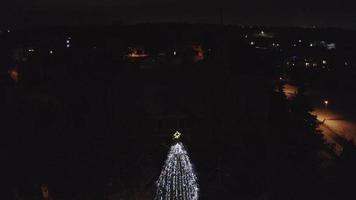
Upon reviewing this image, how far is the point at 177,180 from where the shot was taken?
14.5m

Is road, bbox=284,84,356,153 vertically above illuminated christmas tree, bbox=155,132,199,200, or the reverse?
illuminated christmas tree, bbox=155,132,199,200

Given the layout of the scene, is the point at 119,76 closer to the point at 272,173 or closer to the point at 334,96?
the point at 272,173

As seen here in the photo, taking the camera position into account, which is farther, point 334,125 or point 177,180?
point 334,125

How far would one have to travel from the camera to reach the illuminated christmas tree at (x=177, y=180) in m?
14.1

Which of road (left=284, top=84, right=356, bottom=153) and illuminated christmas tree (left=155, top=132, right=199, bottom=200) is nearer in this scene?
illuminated christmas tree (left=155, top=132, right=199, bottom=200)

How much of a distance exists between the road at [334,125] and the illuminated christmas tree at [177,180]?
7161 millimetres

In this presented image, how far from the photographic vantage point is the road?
839 inches

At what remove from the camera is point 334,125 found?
24172 mm

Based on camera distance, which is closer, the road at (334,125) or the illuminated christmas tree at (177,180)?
the illuminated christmas tree at (177,180)

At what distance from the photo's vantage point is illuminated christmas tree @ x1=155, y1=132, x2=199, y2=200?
46.2 feet

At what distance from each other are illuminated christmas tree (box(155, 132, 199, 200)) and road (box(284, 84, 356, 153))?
282 inches

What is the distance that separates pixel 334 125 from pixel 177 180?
12.9 metres

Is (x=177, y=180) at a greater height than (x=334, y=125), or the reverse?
(x=177, y=180)

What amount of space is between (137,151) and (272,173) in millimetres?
4721
